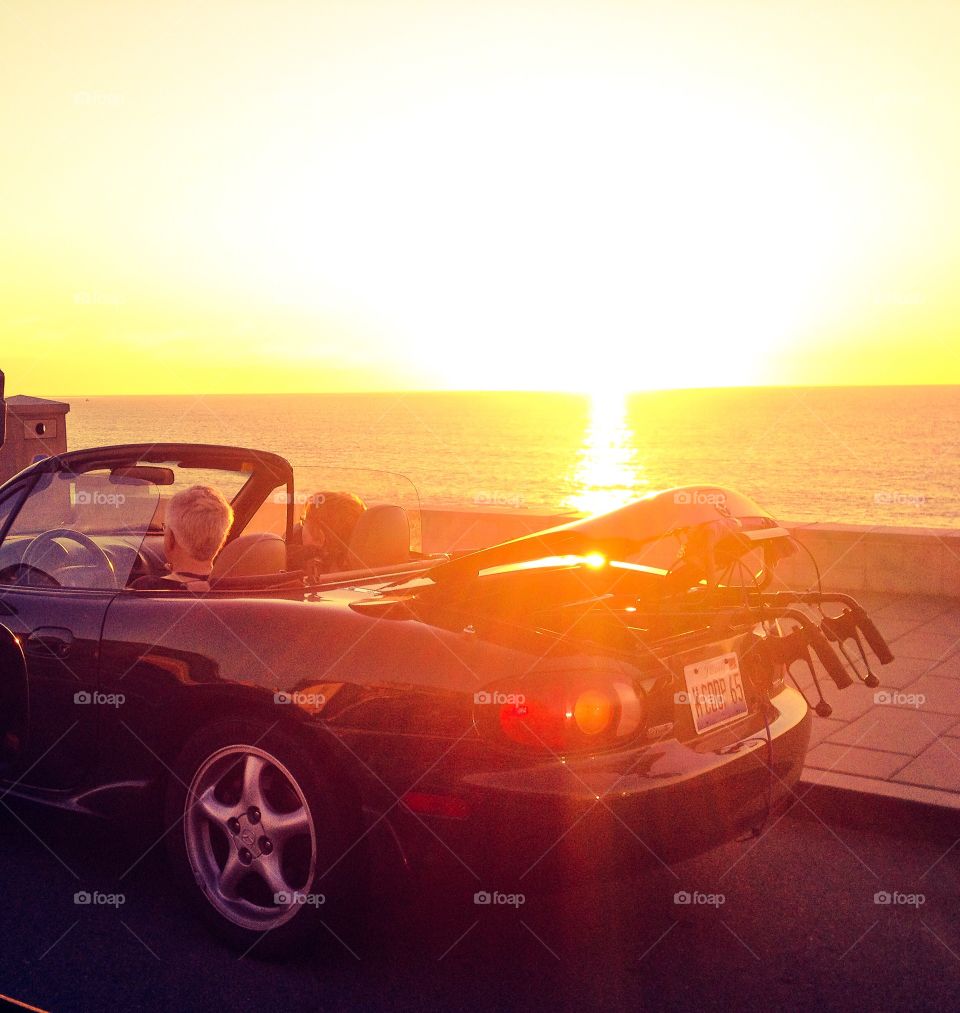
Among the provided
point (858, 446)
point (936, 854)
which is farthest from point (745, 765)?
point (858, 446)

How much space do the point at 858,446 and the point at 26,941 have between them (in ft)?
359

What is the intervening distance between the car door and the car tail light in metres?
1.39

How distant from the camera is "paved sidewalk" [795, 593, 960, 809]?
4742 millimetres

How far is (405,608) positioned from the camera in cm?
343

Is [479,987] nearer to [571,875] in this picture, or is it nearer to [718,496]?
[571,875]

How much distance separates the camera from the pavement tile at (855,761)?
4.89 m

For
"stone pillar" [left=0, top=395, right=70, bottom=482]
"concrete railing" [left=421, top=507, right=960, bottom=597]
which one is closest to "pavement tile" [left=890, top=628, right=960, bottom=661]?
"concrete railing" [left=421, top=507, right=960, bottom=597]

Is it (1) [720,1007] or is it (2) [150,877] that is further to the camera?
(2) [150,877]
